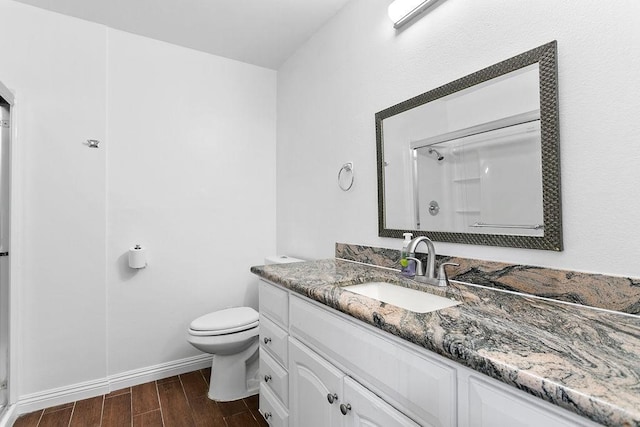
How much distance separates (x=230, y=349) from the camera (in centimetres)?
A: 198

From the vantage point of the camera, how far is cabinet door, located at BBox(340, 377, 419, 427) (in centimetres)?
86

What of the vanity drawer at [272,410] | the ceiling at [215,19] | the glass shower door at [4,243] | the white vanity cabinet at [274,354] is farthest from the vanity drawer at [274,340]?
the ceiling at [215,19]

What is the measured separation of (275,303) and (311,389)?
442 millimetres

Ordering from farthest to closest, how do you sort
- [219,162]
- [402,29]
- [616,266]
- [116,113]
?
[219,162] < [116,113] < [402,29] < [616,266]

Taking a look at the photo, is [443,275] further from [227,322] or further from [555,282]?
[227,322]

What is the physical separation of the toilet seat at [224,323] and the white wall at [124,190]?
435 mm

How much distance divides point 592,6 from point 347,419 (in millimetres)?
1498

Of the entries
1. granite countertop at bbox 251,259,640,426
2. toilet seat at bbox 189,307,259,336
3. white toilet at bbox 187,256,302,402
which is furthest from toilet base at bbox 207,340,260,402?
granite countertop at bbox 251,259,640,426

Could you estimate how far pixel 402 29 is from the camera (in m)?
1.59

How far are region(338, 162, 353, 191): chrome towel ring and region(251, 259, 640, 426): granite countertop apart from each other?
89 centimetres

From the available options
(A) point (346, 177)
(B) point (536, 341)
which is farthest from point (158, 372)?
(B) point (536, 341)

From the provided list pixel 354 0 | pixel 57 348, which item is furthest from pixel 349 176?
pixel 57 348

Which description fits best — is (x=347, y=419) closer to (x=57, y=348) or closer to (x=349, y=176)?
(x=349, y=176)

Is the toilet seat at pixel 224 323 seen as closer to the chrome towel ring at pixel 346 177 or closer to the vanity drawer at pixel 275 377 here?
the vanity drawer at pixel 275 377
